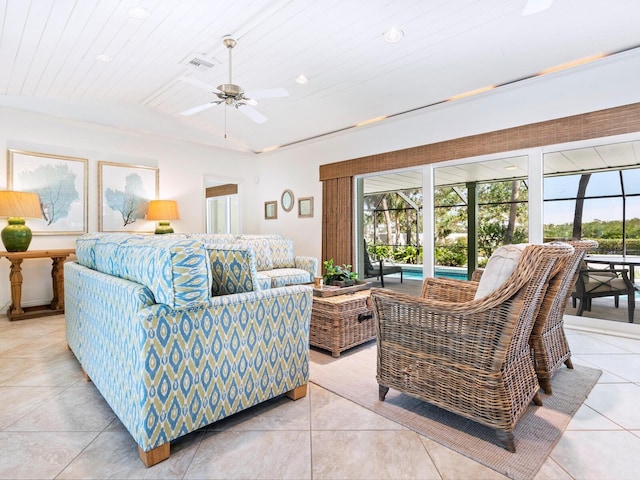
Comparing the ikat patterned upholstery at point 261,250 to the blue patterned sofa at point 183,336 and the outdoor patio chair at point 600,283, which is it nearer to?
the blue patterned sofa at point 183,336

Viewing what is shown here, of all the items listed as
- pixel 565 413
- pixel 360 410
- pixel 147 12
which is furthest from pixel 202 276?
pixel 147 12

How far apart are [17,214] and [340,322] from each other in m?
3.77

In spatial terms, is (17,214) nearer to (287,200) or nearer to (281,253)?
(281,253)

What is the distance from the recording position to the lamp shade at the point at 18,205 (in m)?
3.84

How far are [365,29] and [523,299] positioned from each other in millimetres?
2564

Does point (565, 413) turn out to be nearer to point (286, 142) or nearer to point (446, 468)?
point (446, 468)

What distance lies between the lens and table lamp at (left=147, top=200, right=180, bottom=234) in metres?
5.14

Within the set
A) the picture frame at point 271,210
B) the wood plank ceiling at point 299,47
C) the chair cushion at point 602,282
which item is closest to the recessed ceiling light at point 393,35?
the wood plank ceiling at point 299,47

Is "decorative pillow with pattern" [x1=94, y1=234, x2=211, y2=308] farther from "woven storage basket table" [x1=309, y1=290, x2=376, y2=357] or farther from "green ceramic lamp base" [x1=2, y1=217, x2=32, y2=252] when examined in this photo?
"green ceramic lamp base" [x1=2, y1=217, x2=32, y2=252]

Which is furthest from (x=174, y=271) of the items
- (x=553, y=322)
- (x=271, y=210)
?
(x=271, y=210)

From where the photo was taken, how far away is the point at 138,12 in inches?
106

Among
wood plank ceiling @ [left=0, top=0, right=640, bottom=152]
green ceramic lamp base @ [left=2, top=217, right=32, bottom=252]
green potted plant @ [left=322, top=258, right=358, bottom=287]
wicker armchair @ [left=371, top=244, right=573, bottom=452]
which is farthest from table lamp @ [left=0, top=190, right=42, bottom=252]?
wicker armchair @ [left=371, top=244, right=573, bottom=452]

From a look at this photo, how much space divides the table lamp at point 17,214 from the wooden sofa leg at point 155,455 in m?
3.68

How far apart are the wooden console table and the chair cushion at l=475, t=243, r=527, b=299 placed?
4.60 meters
